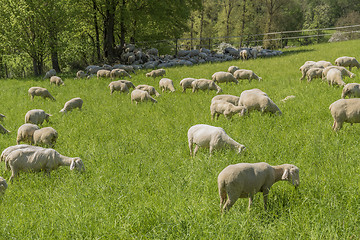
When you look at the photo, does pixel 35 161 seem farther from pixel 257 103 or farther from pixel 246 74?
pixel 246 74

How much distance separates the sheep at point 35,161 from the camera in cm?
601

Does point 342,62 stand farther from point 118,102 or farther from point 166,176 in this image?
point 166,176

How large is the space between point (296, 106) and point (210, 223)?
6.78m

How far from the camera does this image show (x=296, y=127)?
7.60 m

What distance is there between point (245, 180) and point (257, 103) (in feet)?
17.8

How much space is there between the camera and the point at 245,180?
3877 mm

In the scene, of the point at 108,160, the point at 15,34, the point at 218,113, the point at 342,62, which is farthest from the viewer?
the point at 15,34

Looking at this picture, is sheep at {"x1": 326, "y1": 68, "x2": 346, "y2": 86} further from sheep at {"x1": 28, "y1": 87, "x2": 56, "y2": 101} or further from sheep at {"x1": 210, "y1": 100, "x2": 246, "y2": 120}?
sheep at {"x1": 28, "y1": 87, "x2": 56, "y2": 101}

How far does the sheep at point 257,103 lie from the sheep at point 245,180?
15.3 feet

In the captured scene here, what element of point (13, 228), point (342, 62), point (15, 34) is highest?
point (15, 34)

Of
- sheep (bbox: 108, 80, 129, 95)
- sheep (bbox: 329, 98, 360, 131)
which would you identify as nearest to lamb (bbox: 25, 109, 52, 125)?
sheep (bbox: 108, 80, 129, 95)

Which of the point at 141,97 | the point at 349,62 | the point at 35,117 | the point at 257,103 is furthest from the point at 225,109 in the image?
the point at 349,62

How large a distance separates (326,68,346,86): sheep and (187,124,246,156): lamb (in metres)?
7.28

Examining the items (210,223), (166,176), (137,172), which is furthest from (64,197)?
(210,223)
